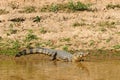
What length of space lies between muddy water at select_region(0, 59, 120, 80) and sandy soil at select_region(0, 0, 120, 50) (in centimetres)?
158

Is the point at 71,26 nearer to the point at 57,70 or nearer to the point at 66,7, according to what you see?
the point at 66,7

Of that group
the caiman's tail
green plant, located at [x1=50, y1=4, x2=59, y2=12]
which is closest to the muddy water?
the caiman's tail

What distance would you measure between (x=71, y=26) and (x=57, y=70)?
4372 millimetres

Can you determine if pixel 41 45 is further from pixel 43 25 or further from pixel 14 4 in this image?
pixel 14 4

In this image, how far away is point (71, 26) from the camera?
17.6m

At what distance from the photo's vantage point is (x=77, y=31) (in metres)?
17.2

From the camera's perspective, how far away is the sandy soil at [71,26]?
1652 centimetres

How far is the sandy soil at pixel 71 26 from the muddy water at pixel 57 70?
1.58m

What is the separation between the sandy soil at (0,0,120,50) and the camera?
16.5m

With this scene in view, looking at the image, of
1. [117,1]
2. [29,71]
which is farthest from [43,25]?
[29,71]

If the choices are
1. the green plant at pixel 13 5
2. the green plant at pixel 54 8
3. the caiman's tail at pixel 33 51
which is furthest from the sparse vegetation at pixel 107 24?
the green plant at pixel 13 5

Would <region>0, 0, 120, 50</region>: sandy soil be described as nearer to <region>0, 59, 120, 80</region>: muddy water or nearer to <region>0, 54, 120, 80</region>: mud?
<region>0, 54, 120, 80</region>: mud

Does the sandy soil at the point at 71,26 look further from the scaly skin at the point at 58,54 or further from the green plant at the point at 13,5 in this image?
the scaly skin at the point at 58,54

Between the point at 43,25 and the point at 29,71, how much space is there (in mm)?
4594
